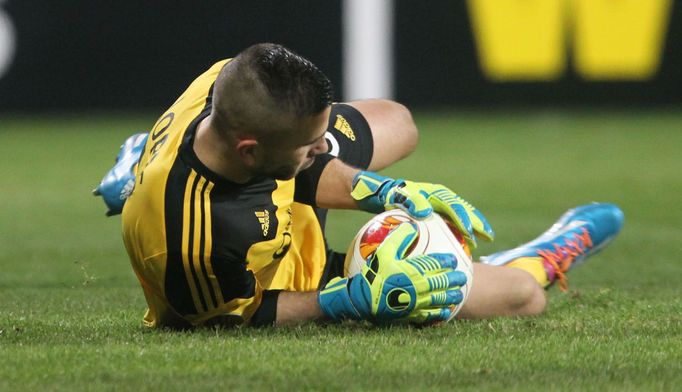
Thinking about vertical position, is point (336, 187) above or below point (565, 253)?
above

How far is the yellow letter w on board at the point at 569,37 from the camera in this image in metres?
12.4

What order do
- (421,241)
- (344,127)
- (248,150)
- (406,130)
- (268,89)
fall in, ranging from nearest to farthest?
(268,89), (248,150), (421,241), (344,127), (406,130)

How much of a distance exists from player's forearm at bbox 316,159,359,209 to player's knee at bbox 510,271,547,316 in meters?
0.65

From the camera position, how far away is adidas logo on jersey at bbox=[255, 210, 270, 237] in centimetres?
402

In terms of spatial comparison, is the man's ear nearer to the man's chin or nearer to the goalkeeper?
the goalkeeper

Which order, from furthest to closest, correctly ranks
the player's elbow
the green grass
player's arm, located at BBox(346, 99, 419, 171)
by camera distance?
1. the player's elbow
2. player's arm, located at BBox(346, 99, 419, 171)
3. the green grass

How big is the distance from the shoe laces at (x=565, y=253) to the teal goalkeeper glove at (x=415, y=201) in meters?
0.76

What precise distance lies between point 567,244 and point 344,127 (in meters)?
1.08

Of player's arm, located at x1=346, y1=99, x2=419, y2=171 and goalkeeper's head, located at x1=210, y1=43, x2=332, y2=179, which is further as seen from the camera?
player's arm, located at x1=346, y1=99, x2=419, y2=171

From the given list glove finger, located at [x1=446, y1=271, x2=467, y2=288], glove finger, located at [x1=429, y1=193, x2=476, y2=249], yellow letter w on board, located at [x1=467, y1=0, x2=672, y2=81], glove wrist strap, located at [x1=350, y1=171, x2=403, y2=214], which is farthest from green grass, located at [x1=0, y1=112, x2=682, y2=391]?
yellow letter w on board, located at [x1=467, y1=0, x2=672, y2=81]

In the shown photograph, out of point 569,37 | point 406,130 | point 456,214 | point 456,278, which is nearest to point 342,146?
point 406,130

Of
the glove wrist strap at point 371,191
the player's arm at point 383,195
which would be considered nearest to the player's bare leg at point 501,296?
the player's arm at point 383,195

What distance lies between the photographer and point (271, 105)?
3.65 m

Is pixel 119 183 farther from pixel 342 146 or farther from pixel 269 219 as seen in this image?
pixel 269 219
